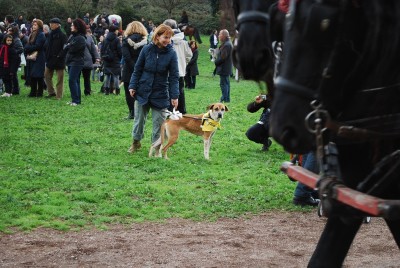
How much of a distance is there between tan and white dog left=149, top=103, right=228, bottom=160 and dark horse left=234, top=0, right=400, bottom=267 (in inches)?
309

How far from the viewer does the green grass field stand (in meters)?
8.17

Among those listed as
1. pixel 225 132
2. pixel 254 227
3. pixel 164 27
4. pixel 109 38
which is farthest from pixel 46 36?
pixel 254 227

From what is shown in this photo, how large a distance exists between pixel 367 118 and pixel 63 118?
13.3 metres

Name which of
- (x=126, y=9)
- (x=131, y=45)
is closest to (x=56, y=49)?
(x=131, y=45)

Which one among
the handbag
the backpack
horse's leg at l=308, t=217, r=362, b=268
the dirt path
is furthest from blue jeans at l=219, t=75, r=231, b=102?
horse's leg at l=308, t=217, r=362, b=268

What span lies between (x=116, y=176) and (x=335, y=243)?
6.41 m

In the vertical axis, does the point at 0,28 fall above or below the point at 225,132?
above

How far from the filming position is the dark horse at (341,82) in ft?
11.3

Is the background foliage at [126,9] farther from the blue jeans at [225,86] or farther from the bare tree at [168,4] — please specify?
the blue jeans at [225,86]

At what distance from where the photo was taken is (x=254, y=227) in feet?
25.2

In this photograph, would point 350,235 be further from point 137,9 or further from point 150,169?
point 137,9

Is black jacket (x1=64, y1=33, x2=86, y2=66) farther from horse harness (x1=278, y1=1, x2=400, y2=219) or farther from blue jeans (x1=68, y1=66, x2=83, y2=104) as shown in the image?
horse harness (x1=278, y1=1, x2=400, y2=219)

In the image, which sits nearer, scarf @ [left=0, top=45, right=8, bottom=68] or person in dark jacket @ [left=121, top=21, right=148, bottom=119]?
person in dark jacket @ [left=121, top=21, right=148, bottom=119]

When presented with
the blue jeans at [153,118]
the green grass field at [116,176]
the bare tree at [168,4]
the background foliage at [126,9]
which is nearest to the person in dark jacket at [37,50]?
the green grass field at [116,176]
